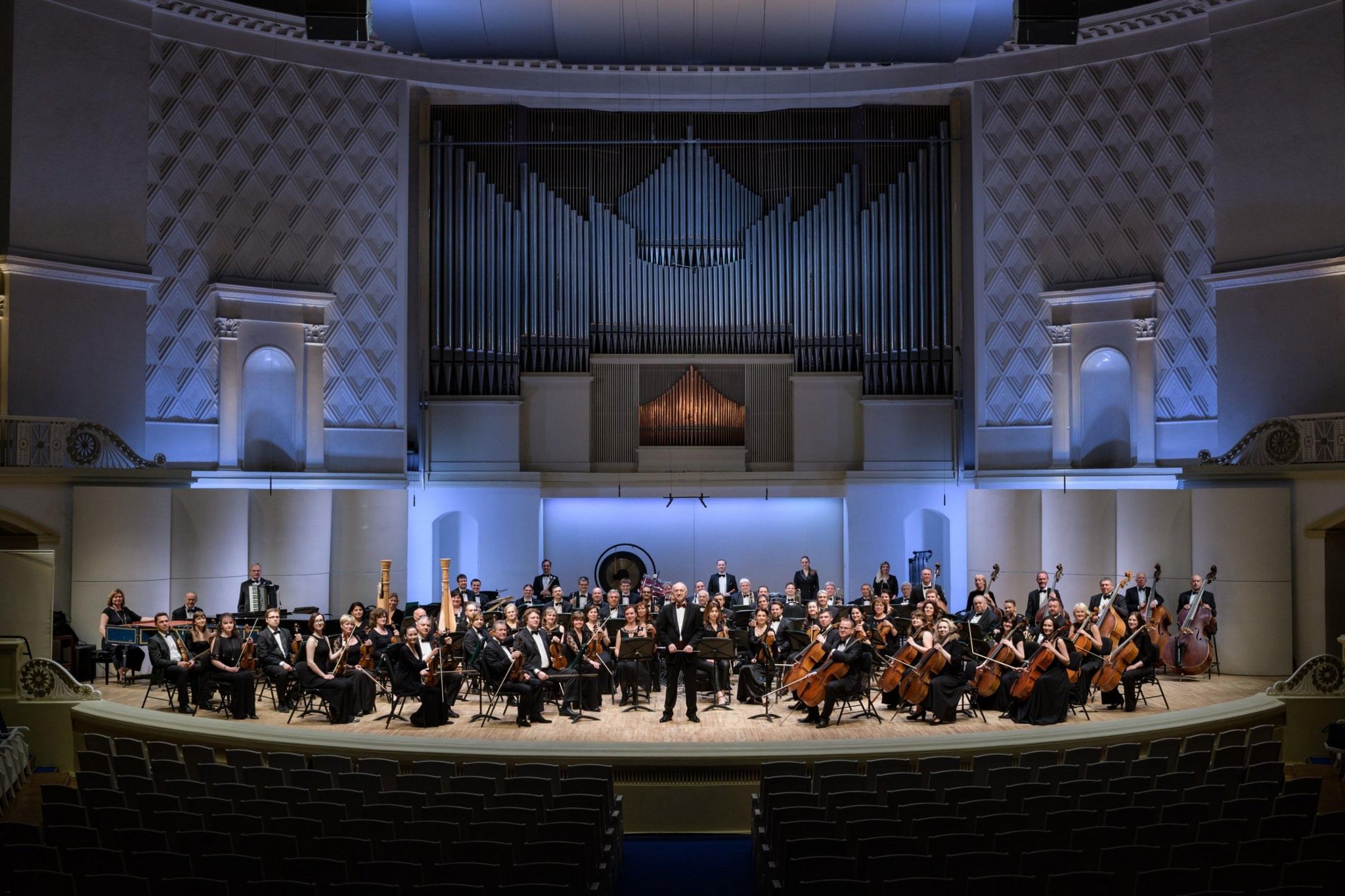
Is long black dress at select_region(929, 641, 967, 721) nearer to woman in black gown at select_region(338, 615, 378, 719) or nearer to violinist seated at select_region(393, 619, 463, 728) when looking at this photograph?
violinist seated at select_region(393, 619, 463, 728)

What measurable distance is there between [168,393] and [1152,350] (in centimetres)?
1329

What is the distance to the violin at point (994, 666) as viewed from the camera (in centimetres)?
1132

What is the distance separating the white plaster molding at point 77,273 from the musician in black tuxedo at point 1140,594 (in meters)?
12.8

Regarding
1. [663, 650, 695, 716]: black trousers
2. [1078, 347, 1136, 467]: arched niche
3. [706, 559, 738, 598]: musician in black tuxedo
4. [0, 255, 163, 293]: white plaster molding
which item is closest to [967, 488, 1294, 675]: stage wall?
[1078, 347, 1136, 467]: arched niche

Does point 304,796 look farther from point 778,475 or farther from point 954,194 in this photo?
point 954,194

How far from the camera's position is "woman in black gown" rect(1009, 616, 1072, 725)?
11.1 metres

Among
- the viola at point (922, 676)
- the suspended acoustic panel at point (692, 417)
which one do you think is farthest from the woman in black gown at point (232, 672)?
the suspended acoustic panel at point (692, 417)

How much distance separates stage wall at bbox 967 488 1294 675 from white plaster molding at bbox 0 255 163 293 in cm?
1152

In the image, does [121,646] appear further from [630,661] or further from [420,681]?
[630,661]

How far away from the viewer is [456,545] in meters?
18.0

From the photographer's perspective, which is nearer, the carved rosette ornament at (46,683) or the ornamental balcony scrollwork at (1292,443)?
the carved rosette ornament at (46,683)

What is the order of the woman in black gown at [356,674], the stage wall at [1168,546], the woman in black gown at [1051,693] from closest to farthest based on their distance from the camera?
the woman in black gown at [1051,693], the woman in black gown at [356,674], the stage wall at [1168,546]

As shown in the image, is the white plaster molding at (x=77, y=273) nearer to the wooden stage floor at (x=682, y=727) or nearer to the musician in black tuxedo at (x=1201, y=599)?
the wooden stage floor at (x=682, y=727)

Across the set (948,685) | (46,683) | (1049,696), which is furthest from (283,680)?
(1049,696)
